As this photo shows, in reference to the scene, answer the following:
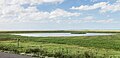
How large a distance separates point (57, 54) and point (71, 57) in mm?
2824

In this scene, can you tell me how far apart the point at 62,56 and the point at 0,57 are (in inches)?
244

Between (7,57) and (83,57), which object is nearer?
(83,57)

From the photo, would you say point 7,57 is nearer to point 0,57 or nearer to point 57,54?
point 0,57

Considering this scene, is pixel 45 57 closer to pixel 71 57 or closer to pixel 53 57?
pixel 53 57

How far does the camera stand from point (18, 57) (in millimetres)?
30406

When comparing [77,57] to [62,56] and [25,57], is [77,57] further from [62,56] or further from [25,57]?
[25,57]

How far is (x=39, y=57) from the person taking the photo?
98.6 ft

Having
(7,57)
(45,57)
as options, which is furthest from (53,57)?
(7,57)

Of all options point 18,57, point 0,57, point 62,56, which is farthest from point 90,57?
point 0,57

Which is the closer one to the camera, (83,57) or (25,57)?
(83,57)

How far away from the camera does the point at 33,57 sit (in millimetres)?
30094

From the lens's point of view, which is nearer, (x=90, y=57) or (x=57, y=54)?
(x=90, y=57)

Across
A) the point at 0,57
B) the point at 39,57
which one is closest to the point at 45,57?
the point at 39,57

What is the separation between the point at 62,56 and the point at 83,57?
2502 mm
